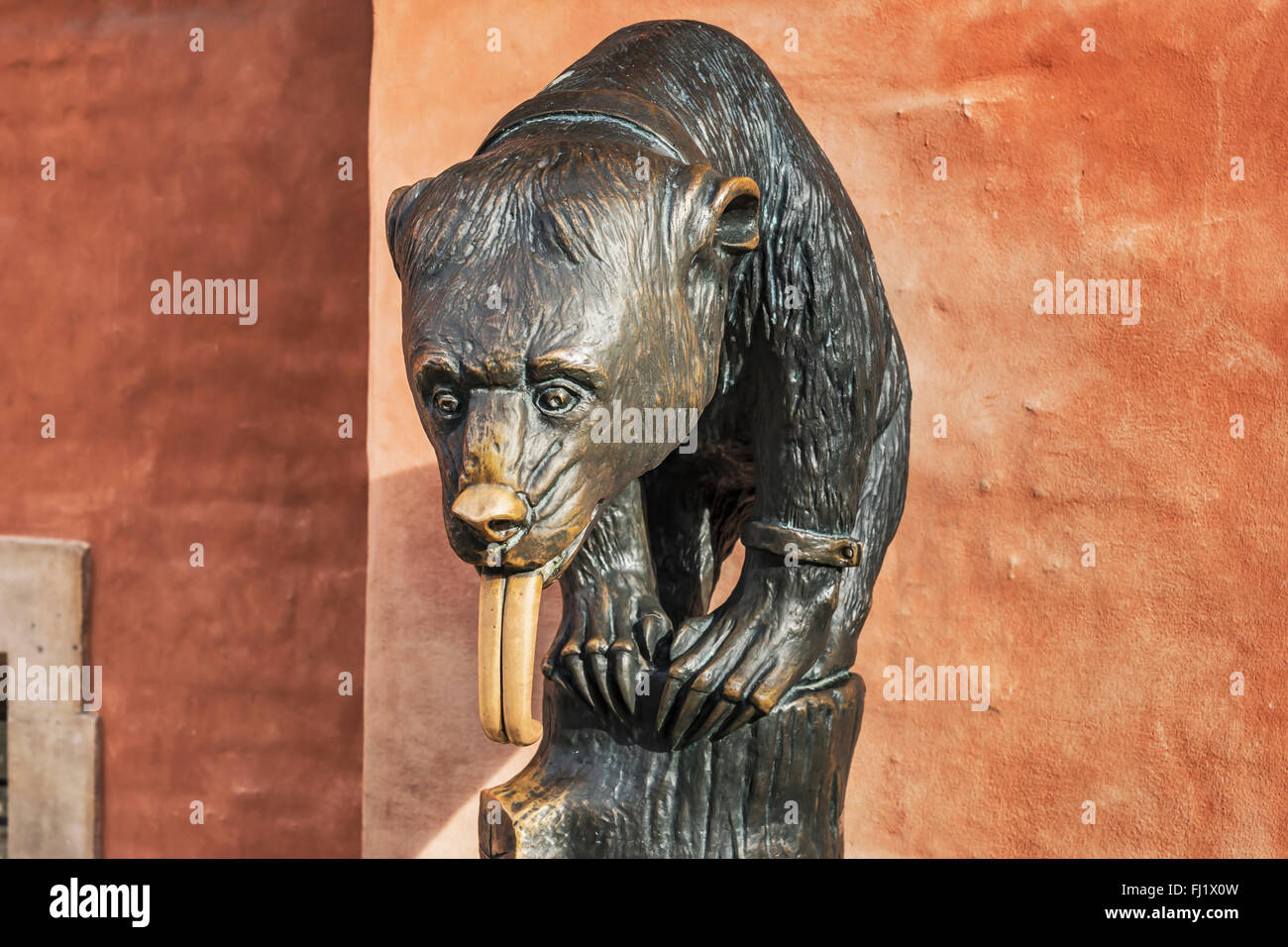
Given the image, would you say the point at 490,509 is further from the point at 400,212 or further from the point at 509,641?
the point at 400,212

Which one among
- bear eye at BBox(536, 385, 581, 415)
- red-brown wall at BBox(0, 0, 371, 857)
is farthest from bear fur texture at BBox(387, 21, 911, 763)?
red-brown wall at BBox(0, 0, 371, 857)

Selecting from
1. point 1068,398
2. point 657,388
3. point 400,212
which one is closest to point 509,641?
point 657,388

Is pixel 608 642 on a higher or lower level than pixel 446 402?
lower

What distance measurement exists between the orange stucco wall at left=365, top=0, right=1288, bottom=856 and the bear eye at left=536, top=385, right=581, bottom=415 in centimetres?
94

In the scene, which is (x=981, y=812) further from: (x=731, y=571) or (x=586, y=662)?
(x=586, y=662)

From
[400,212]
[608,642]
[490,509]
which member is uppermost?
[400,212]

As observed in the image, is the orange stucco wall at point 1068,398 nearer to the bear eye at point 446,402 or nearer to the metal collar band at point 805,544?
the metal collar band at point 805,544

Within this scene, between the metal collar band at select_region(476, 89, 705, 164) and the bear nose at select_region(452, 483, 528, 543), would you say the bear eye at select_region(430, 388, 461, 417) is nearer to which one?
the bear nose at select_region(452, 483, 528, 543)

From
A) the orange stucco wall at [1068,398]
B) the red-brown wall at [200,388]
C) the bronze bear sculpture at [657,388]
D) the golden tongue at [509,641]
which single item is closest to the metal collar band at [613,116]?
the bronze bear sculpture at [657,388]

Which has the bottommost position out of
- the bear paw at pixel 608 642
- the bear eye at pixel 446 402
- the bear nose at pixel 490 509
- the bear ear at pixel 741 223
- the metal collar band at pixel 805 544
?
the bear paw at pixel 608 642

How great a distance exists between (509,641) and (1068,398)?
102 centimetres

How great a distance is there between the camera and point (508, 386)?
2.89 ft

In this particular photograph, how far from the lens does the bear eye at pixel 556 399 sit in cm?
88

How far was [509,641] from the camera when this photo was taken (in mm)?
908
